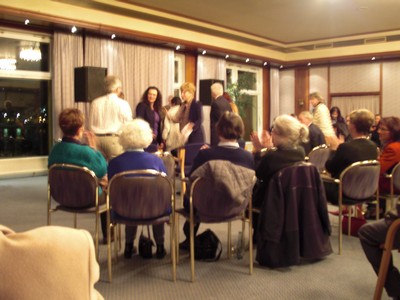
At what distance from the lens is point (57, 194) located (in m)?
3.29

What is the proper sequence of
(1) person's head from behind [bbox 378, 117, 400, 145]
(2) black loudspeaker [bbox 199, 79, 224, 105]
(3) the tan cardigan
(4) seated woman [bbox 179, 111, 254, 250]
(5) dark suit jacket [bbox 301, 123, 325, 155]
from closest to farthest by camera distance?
(3) the tan cardigan, (4) seated woman [bbox 179, 111, 254, 250], (1) person's head from behind [bbox 378, 117, 400, 145], (5) dark suit jacket [bbox 301, 123, 325, 155], (2) black loudspeaker [bbox 199, 79, 224, 105]

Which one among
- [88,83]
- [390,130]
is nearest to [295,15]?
[88,83]

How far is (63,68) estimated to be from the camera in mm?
8391

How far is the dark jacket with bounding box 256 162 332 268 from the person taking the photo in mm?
3342

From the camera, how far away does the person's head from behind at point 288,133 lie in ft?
11.4

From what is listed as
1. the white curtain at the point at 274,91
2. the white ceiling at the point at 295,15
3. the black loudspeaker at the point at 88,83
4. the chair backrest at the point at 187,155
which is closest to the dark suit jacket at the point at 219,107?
the chair backrest at the point at 187,155

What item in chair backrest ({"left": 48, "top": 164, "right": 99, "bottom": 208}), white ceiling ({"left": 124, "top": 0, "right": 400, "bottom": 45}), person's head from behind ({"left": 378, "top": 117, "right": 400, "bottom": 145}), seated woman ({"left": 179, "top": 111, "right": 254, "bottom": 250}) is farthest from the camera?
white ceiling ({"left": 124, "top": 0, "right": 400, "bottom": 45})

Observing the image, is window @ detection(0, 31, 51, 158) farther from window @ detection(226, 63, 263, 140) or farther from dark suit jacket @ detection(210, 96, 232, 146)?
window @ detection(226, 63, 263, 140)

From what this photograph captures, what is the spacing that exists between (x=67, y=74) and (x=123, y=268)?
19.5 ft

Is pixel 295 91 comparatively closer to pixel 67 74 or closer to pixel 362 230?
pixel 67 74

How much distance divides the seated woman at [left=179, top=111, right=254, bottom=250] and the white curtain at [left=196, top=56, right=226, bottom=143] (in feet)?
24.9

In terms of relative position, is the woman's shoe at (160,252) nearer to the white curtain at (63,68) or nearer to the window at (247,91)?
the white curtain at (63,68)

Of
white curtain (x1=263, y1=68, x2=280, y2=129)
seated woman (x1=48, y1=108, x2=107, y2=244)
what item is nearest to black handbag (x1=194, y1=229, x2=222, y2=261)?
seated woman (x1=48, y1=108, x2=107, y2=244)

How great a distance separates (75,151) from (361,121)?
2621mm
